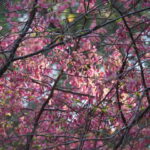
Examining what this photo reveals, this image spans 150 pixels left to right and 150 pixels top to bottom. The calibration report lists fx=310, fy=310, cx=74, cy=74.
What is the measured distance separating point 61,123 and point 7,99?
1.24 m

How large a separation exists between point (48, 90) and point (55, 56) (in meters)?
2.09

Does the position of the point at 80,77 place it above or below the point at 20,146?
above

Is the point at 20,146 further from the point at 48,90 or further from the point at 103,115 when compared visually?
the point at 103,115

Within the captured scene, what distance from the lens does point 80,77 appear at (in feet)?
16.8

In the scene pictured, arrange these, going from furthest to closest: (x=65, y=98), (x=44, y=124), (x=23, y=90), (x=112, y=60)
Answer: (x=44, y=124) < (x=65, y=98) < (x=23, y=90) < (x=112, y=60)

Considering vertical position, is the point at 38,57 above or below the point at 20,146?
above

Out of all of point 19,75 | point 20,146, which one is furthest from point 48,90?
point 20,146

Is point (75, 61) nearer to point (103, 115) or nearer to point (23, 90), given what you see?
point (103, 115)

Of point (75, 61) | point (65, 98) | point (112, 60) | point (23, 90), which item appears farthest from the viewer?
point (65, 98)

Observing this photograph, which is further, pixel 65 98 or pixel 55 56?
pixel 65 98

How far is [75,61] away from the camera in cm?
Answer: 398

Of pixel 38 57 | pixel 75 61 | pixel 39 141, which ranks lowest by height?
pixel 39 141

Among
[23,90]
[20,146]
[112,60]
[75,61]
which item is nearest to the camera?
[75,61]

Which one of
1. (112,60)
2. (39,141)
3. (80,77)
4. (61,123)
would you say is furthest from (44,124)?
(112,60)
